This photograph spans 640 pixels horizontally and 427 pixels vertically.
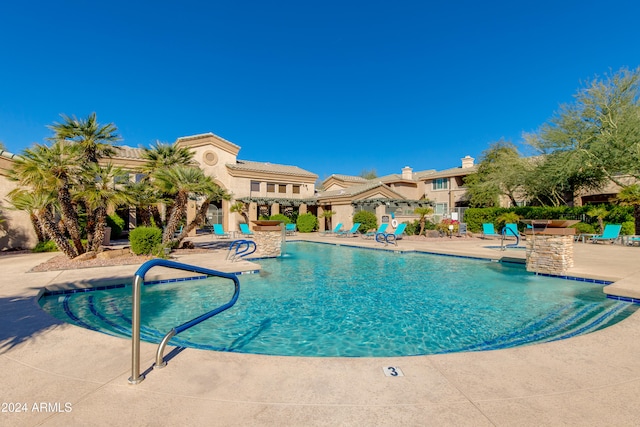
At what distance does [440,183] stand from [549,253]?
2949 centimetres

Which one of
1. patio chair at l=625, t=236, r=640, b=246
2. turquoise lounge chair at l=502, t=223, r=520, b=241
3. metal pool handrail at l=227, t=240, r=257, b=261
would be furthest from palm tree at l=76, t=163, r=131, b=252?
patio chair at l=625, t=236, r=640, b=246

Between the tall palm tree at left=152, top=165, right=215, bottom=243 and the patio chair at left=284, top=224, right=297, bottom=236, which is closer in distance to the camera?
the tall palm tree at left=152, top=165, right=215, bottom=243

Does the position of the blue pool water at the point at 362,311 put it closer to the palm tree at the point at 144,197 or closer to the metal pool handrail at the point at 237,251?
the metal pool handrail at the point at 237,251

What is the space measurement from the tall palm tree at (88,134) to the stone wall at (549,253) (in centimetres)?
1555

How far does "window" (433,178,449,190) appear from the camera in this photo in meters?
36.5

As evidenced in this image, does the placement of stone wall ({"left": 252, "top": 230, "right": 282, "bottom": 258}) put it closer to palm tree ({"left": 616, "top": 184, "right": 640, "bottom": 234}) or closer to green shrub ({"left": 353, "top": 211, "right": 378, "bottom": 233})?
green shrub ({"left": 353, "top": 211, "right": 378, "bottom": 233})

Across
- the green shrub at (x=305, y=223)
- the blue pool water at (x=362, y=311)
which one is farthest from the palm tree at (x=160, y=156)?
the green shrub at (x=305, y=223)

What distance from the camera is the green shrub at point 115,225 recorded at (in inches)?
792

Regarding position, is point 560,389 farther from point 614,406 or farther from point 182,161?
point 182,161

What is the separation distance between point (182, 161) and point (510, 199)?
30.2m

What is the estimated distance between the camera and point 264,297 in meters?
7.28

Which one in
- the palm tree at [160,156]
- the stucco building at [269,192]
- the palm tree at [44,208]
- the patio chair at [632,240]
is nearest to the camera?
the palm tree at [44,208]

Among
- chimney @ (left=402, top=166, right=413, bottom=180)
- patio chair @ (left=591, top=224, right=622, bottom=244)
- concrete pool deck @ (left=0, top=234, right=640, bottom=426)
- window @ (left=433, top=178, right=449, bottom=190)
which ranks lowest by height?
concrete pool deck @ (left=0, top=234, right=640, bottom=426)

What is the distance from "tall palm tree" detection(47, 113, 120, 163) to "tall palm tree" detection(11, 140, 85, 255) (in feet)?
4.01
